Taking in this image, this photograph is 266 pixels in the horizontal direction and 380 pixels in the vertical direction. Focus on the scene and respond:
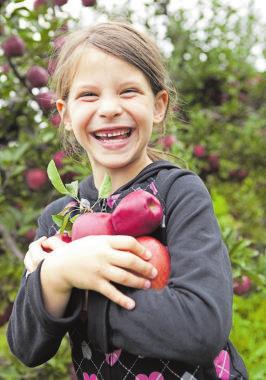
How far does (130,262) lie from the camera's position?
100 centimetres

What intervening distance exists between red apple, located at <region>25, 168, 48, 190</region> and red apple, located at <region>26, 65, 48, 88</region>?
382 mm

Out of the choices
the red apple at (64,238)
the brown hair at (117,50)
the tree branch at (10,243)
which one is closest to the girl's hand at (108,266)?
the red apple at (64,238)

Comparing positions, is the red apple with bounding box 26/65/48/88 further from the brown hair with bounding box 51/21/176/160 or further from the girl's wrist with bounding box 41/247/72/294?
the girl's wrist with bounding box 41/247/72/294

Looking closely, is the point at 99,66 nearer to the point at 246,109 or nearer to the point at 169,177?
the point at 169,177

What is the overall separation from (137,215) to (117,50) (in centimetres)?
37

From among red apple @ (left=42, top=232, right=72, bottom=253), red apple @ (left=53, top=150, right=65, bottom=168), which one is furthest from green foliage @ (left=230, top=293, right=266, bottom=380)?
red apple @ (left=42, top=232, right=72, bottom=253)

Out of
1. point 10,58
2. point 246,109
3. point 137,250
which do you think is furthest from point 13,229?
point 246,109

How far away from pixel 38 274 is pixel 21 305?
0.14 metres

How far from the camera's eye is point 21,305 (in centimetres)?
122

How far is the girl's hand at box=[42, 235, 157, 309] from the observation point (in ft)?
3.33

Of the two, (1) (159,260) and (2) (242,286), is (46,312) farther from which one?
(2) (242,286)

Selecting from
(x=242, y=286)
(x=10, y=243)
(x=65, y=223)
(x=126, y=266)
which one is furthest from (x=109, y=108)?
(x=10, y=243)

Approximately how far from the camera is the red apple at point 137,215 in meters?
1.05

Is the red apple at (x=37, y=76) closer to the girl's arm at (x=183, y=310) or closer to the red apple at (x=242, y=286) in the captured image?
the red apple at (x=242, y=286)
